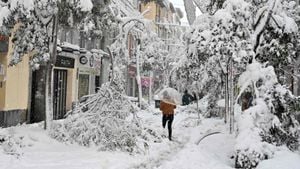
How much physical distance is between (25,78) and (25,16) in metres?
7.82

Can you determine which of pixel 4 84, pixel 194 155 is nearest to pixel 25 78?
pixel 4 84

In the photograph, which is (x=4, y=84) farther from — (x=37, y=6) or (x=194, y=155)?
(x=194, y=155)

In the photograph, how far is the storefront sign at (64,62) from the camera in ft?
71.9

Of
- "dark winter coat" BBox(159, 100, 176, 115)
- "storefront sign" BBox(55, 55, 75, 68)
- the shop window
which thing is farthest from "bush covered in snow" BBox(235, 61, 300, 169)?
the shop window

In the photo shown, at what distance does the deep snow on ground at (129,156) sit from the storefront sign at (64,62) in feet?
27.6

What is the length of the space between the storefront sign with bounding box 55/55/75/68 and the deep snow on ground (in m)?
8.40

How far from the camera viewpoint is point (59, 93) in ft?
76.1

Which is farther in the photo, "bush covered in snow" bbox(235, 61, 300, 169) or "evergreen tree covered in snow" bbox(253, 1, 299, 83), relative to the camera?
"evergreen tree covered in snow" bbox(253, 1, 299, 83)

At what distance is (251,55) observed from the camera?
12.4 meters

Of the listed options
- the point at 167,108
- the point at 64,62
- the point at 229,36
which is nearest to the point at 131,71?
the point at 64,62

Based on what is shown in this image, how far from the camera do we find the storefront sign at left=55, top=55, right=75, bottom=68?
21.9m

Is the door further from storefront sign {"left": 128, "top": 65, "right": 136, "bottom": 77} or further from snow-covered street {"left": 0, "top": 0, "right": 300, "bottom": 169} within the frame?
storefront sign {"left": 128, "top": 65, "right": 136, "bottom": 77}

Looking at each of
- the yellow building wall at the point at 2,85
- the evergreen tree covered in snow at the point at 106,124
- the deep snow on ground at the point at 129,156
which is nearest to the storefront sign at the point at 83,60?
the yellow building wall at the point at 2,85

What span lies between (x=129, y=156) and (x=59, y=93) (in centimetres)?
1212
